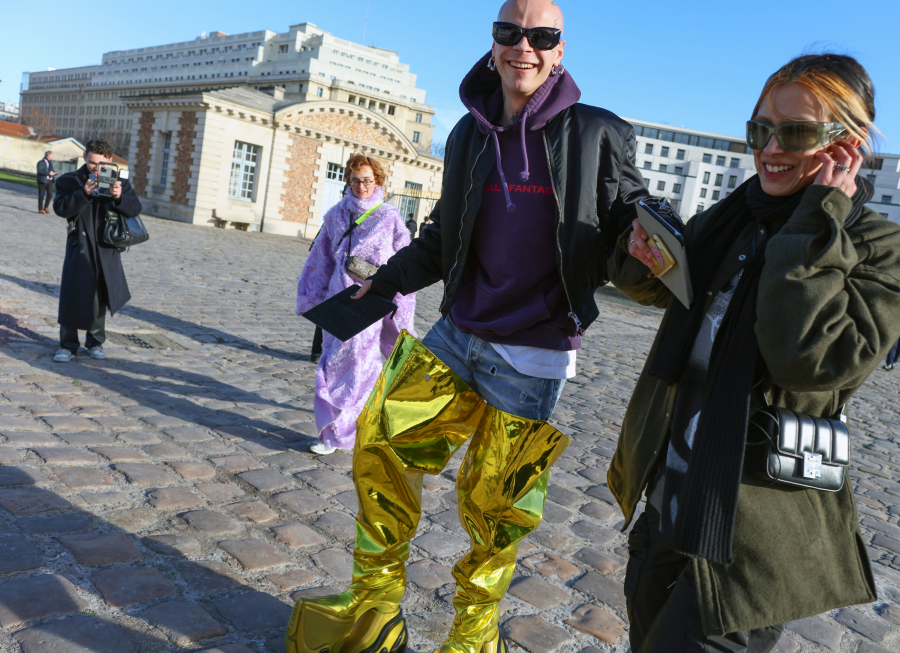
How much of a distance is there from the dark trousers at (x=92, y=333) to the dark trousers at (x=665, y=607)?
5679 mm

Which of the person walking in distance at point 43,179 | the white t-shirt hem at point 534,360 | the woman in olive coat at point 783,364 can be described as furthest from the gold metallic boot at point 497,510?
the person walking in distance at point 43,179

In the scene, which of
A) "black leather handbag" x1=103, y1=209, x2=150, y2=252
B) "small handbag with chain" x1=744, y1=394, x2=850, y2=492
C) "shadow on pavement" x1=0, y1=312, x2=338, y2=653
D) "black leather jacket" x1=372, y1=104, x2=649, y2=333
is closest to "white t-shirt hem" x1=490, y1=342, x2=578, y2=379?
"black leather jacket" x1=372, y1=104, x2=649, y2=333

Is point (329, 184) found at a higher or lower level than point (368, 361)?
higher

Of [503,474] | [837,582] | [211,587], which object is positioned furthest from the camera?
[211,587]

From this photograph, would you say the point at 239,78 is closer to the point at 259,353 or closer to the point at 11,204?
the point at 11,204

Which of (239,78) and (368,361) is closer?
(368,361)

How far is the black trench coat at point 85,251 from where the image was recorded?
6348 mm

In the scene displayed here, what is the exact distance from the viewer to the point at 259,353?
7.52 m

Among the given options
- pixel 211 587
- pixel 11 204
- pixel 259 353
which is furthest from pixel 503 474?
pixel 11 204

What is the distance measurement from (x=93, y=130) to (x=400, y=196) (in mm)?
101981

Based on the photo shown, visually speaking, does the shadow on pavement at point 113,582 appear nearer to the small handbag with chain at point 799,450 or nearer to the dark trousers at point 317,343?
the small handbag with chain at point 799,450

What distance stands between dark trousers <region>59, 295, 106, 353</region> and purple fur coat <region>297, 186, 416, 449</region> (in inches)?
90.6

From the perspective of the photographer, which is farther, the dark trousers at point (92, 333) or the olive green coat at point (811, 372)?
the dark trousers at point (92, 333)

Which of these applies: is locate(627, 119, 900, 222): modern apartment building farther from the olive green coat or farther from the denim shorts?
the olive green coat
